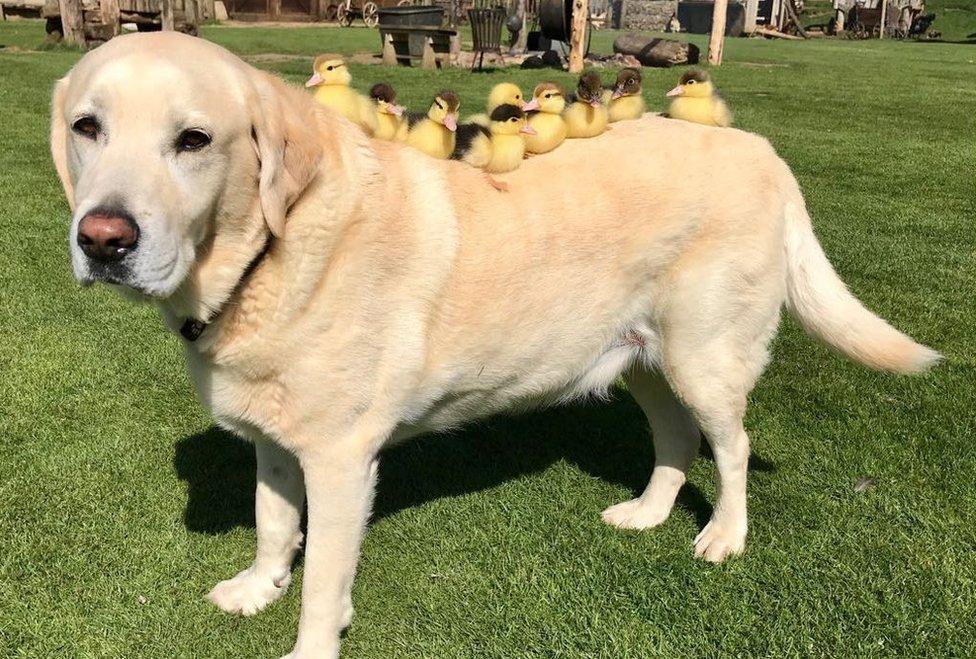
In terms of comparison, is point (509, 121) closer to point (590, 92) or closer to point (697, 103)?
point (590, 92)

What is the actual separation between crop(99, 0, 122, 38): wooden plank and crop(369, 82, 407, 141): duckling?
20.8 m

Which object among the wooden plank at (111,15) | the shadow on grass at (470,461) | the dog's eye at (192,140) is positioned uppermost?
the wooden plank at (111,15)

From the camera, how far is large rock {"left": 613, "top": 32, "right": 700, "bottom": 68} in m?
22.3

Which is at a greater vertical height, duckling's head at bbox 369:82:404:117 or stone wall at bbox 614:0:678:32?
stone wall at bbox 614:0:678:32

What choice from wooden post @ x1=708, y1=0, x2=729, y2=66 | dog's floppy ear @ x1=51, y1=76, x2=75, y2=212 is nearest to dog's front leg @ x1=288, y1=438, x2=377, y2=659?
dog's floppy ear @ x1=51, y1=76, x2=75, y2=212

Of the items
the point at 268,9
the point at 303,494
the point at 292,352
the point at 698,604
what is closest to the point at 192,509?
the point at 303,494


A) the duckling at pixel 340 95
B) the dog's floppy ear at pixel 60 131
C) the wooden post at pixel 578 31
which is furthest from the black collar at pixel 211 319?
the wooden post at pixel 578 31

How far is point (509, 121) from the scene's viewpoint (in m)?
2.89

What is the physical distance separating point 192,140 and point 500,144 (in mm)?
1125

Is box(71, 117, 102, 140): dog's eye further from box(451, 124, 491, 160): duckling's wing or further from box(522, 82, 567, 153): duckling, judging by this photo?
box(522, 82, 567, 153): duckling

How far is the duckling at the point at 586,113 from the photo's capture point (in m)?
3.04

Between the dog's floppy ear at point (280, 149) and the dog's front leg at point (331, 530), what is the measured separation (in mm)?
705

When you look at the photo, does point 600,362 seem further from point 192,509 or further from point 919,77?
point 919,77

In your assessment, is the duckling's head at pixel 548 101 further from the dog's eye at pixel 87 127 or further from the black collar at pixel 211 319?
the dog's eye at pixel 87 127
